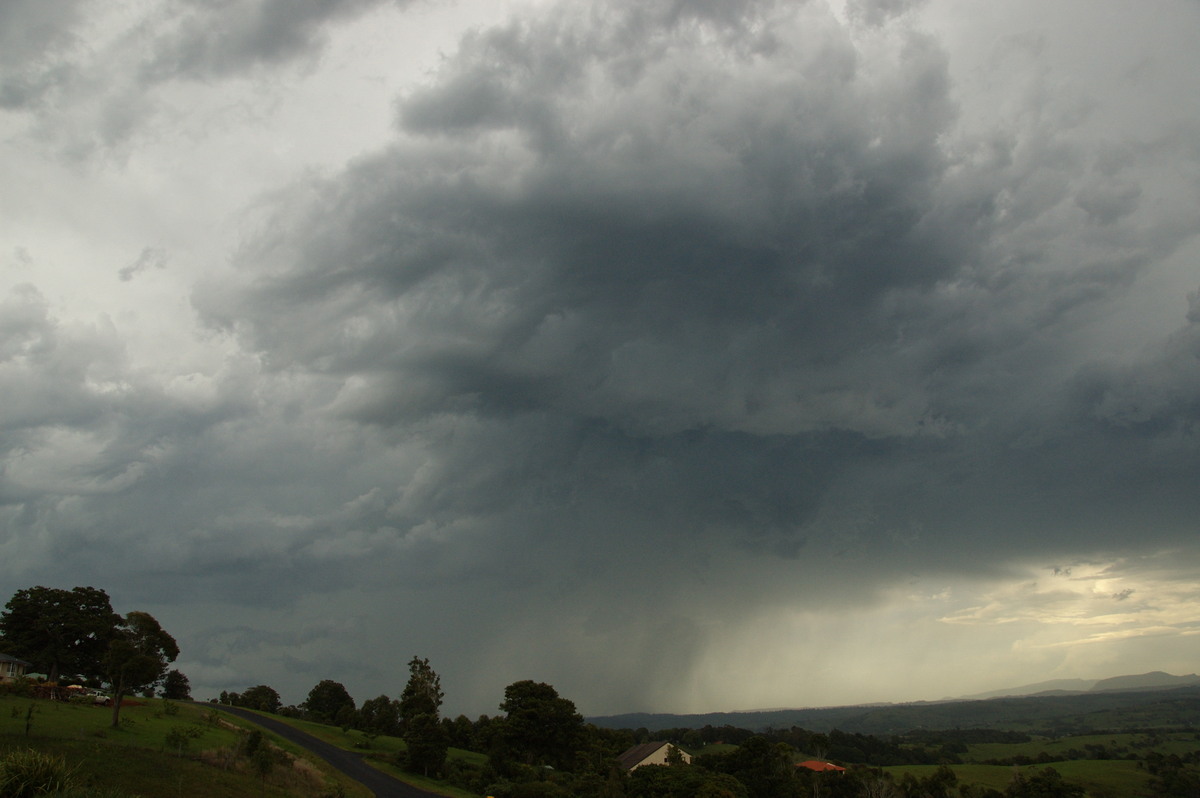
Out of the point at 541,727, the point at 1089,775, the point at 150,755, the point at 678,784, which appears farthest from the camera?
the point at 1089,775

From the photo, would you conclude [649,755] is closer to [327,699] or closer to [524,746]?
[524,746]

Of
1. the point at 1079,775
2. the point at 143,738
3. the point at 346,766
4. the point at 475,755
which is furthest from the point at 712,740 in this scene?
the point at 143,738

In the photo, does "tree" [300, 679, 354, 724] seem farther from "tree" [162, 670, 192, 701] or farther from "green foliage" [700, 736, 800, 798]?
"green foliage" [700, 736, 800, 798]

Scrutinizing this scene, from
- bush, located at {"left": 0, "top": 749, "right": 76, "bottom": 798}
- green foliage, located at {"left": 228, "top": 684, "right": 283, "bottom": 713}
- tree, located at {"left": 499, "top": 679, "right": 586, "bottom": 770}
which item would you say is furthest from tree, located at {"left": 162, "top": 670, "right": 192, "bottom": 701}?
bush, located at {"left": 0, "top": 749, "right": 76, "bottom": 798}

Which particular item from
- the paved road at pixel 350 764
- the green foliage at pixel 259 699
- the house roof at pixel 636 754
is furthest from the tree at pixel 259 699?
the house roof at pixel 636 754

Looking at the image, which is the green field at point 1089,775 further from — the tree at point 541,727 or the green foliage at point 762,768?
the tree at point 541,727

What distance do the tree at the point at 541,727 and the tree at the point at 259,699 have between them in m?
56.2

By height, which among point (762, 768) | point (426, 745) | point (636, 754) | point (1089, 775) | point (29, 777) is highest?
point (29, 777)

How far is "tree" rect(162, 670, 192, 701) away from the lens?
136975 mm

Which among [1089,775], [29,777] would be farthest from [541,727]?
[1089,775]

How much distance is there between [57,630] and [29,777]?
100 meters

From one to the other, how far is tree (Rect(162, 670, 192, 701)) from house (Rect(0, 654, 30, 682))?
152 feet

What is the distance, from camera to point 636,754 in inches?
4409

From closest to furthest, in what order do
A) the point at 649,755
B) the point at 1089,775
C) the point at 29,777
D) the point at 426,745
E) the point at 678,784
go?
the point at 29,777, the point at 678,784, the point at 426,745, the point at 649,755, the point at 1089,775
